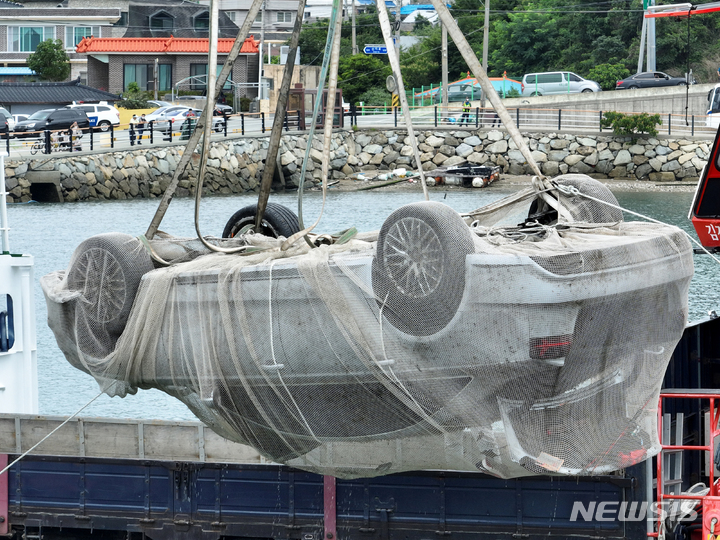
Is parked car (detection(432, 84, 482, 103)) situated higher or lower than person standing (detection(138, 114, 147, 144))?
higher

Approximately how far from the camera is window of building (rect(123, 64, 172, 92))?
65250mm

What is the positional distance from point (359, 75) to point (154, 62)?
57.2ft

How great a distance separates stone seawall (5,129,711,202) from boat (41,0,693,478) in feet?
115

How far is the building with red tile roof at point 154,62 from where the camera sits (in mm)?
64375

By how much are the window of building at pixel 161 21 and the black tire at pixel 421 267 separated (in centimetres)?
6742

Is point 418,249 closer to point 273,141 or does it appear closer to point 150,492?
point 273,141

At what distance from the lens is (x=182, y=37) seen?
2729 inches

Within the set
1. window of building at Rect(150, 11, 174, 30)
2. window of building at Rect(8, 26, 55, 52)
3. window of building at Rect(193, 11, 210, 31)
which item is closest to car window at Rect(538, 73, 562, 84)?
window of building at Rect(193, 11, 210, 31)

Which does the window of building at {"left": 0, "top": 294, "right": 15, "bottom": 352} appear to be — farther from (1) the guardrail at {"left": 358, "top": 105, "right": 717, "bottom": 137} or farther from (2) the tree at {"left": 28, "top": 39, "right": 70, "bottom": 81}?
(2) the tree at {"left": 28, "top": 39, "right": 70, "bottom": 81}

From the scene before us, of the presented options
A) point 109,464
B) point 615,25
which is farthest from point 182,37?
point 109,464

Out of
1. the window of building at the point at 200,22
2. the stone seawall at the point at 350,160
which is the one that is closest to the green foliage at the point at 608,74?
the stone seawall at the point at 350,160

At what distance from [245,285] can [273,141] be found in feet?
5.52

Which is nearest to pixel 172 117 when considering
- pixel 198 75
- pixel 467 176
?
pixel 467 176

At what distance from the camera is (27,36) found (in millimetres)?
74062
